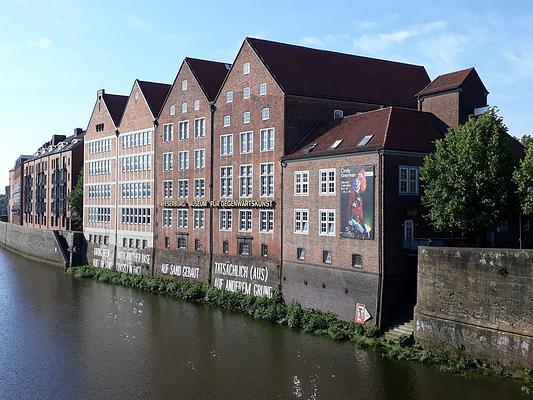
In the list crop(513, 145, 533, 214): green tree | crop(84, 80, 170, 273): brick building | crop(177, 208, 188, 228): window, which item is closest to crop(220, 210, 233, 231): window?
crop(177, 208, 188, 228): window

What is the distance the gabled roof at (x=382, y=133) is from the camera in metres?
40.8

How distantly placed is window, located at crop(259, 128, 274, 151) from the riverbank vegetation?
1206cm

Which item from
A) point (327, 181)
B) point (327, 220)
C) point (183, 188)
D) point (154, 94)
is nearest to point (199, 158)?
point (183, 188)

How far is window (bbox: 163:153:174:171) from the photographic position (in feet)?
212

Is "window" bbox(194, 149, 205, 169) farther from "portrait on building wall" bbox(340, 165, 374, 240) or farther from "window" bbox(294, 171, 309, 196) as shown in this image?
"portrait on building wall" bbox(340, 165, 374, 240)

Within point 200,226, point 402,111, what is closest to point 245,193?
point 200,226

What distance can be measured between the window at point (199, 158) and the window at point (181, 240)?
7.12 meters

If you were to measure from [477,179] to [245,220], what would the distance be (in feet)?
74.9

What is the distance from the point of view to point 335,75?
178 ft

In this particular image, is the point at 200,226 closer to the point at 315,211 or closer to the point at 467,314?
the point at 315,211

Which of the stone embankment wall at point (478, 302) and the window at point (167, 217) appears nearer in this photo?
the stone embankment wall at point (478, 302)

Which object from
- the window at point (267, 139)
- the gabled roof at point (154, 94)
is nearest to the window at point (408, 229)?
the window at point (267, 139)

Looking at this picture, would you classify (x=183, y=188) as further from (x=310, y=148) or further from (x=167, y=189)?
(x=310, y=148)

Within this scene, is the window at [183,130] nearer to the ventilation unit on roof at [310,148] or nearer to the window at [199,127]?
the window at [199,127]
